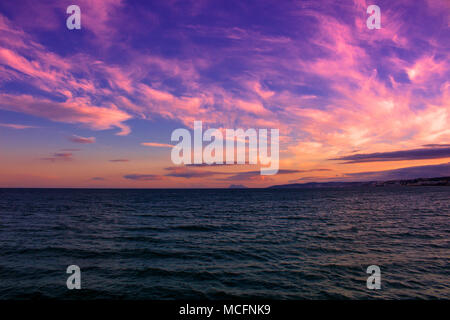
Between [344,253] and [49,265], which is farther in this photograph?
[344,253]

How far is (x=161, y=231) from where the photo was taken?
27.1m

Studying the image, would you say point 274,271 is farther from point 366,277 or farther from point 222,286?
point 366,277

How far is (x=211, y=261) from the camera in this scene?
54.1ft

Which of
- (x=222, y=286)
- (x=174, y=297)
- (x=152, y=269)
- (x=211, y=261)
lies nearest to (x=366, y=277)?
(x=222, y=286)

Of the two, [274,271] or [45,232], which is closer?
[274,271]

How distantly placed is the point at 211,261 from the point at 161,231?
12276 millimetres

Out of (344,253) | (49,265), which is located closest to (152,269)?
(49,265)

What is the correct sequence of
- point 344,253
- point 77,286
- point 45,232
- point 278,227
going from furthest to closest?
point 278,227 → point 45,232 → point 344,253 → point 77,286

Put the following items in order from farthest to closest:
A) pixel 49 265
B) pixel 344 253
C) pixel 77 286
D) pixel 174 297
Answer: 1. pixel 344 253
2. pixel 49 265
3. pixel 77 286
4. pixel 174 297

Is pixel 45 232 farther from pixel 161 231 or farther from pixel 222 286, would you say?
pixel 222 286
